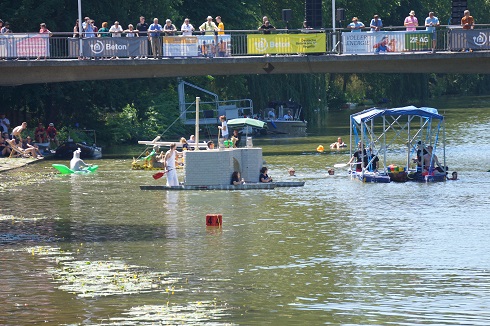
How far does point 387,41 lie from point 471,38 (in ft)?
12.2

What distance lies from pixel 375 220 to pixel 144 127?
3529cm

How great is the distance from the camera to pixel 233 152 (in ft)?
132

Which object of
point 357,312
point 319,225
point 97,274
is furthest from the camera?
point 319,225

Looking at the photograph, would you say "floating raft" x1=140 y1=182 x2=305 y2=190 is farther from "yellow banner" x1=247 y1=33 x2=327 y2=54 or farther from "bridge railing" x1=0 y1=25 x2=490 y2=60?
"yellow banner" x1=247 y1=33 x2=327 y2=54

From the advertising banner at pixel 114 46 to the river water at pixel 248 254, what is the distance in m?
10.8

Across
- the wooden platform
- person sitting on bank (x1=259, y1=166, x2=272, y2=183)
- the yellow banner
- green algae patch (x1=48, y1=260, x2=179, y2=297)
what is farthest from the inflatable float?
green algae patch (x1=48, y1=260, x2=179, y2=297)

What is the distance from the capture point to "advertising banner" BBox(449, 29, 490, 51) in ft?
166

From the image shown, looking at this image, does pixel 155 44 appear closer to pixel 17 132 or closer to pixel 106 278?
pixel 17 132

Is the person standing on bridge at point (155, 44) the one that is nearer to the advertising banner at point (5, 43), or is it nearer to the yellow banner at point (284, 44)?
the yellow banner at point (284, 44)

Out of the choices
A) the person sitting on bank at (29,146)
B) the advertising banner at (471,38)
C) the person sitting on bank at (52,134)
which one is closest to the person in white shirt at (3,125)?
the person sitting on bank at (52,134)

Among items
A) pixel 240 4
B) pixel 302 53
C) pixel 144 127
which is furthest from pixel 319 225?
pixel 240 4

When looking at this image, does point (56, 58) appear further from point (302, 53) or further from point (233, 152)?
point (233, 152)

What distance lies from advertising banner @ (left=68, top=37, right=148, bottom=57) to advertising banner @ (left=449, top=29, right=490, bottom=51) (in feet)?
45.9

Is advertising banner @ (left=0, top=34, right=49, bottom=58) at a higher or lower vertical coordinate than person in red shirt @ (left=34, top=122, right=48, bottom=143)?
higher
